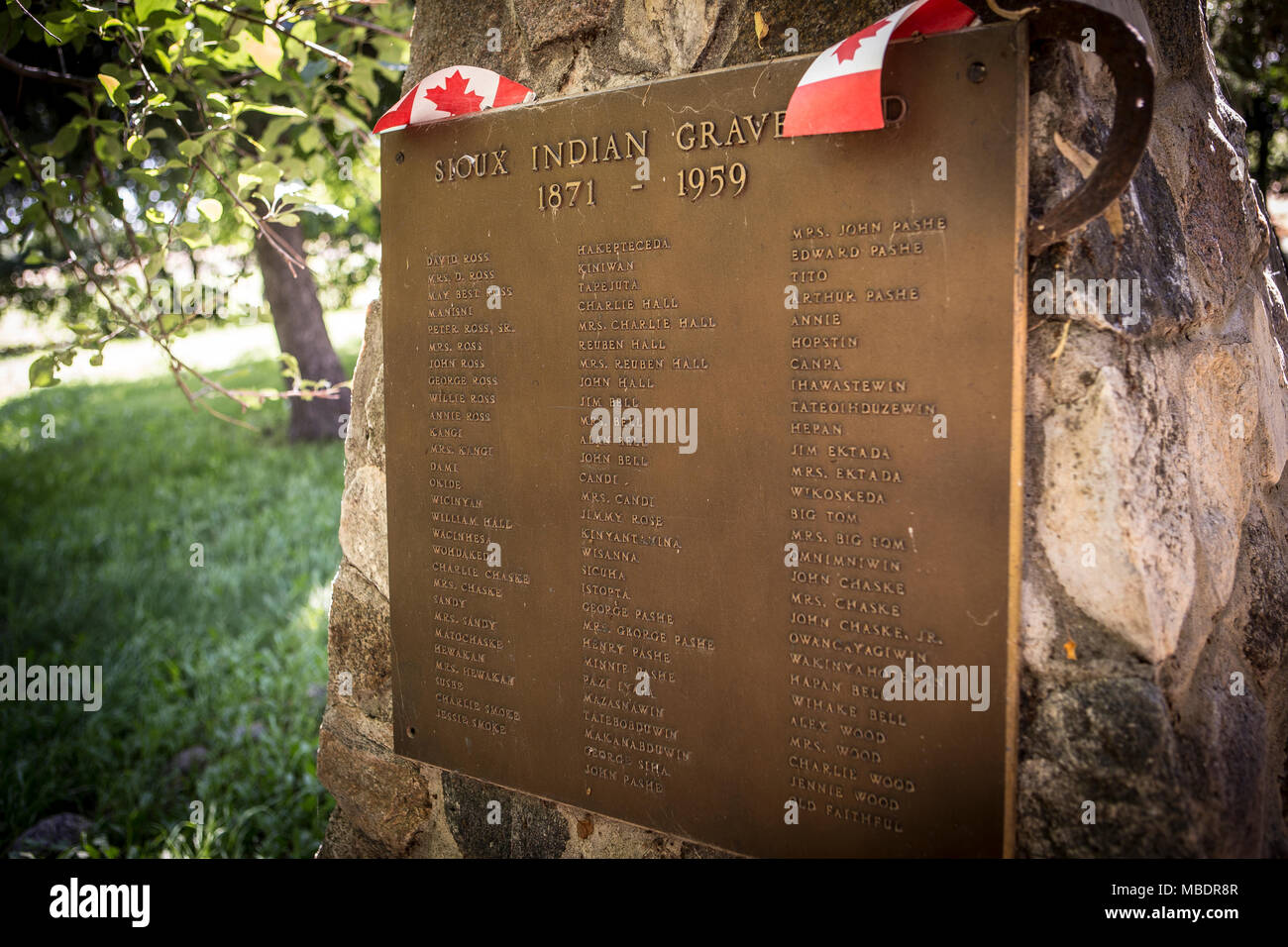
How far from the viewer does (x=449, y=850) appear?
8.04ft

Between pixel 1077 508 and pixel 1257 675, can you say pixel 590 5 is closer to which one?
pixel 1077 508

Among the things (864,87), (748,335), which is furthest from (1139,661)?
(864,87)

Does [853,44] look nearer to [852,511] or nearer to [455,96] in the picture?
[852,511]

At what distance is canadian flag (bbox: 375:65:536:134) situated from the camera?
219cm

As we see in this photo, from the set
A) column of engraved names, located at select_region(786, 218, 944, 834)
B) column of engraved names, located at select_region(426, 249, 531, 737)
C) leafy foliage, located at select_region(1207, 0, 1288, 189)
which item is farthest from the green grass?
leafy foliage, located at select_region(1207, 0, 1288, 189)

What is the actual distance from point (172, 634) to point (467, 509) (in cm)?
342

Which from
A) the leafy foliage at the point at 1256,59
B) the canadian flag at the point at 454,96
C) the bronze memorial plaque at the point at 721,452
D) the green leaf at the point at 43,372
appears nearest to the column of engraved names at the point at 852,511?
the bronze memorial plaque at the point at 721,452

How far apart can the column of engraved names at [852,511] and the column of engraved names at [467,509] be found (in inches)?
28.7

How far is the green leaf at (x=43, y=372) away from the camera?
2.77m

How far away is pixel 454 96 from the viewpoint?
2.23 m

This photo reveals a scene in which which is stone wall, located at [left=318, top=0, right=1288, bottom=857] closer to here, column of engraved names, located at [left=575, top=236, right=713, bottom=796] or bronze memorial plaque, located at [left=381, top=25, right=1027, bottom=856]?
bronze memorial plaque, located at [left=381, top=25, right=1027, bottom=856]

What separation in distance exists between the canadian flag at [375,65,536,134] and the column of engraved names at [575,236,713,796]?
1.51ft

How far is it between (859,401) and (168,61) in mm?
2275

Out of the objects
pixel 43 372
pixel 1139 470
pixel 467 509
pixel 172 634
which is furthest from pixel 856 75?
pixel 172 634
